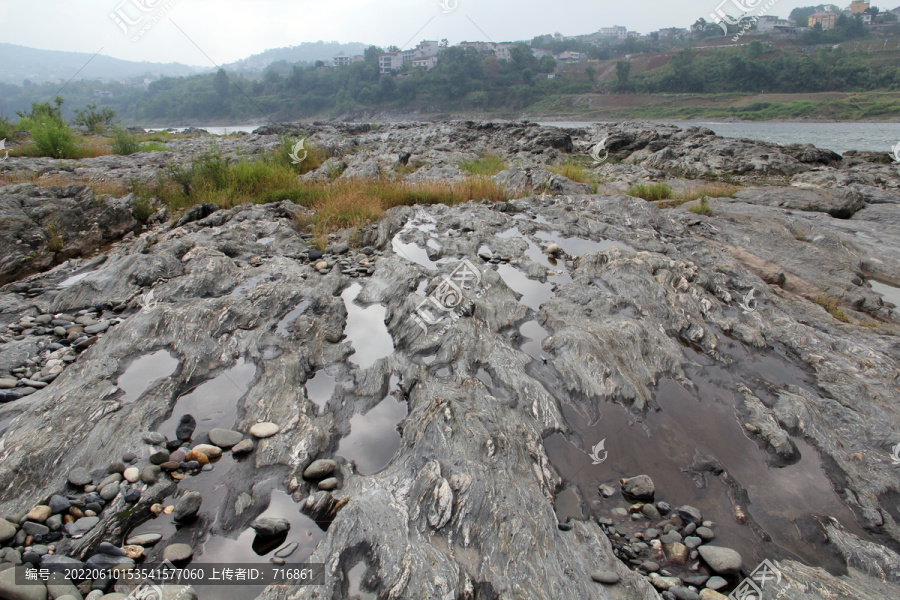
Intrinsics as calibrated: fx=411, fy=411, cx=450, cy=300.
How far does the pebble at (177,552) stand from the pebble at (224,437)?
78 cm

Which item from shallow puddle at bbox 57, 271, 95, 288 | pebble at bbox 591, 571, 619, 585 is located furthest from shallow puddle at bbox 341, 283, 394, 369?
shallow puddle at bbox 57, 271, 95, 288

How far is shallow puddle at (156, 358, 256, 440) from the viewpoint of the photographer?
3.16 meters

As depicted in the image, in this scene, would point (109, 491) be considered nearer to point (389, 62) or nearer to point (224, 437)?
point (224, 437)

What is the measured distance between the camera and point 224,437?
2984 millimetres

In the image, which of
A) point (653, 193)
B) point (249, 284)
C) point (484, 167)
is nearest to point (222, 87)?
point (484, 167)

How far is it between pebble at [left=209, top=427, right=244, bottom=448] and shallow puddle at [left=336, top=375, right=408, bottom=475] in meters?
0.73

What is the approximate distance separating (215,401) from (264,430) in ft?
2.32

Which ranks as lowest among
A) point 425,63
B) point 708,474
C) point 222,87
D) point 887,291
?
point 887,291

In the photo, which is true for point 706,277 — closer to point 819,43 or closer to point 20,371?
point 20,371

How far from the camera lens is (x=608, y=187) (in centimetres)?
1281

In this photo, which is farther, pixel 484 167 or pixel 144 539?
pixel 484 167

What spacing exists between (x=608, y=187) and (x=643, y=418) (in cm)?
1088

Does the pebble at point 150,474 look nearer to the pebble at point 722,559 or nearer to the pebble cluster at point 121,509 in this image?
the pebble cluster at point 121,509

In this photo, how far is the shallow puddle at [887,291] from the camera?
612 cm
